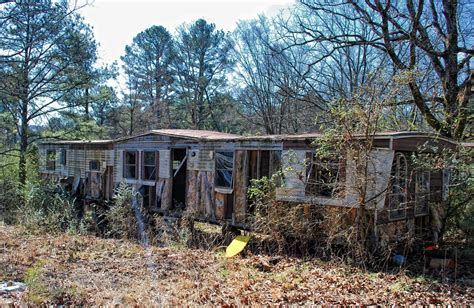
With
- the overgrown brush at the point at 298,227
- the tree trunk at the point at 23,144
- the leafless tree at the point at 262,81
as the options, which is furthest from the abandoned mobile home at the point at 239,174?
the leafless tree at the point at 262,81

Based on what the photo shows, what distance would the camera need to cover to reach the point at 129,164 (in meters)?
14.1

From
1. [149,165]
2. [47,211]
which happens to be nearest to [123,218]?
[149,165]

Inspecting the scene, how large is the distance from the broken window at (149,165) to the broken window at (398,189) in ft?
24.6

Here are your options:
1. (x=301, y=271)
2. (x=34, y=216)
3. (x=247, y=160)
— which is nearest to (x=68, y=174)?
(x=34, y=216)

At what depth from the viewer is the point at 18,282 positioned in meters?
6.77

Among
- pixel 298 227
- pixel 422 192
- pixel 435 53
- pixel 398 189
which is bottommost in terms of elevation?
pixel 298 227

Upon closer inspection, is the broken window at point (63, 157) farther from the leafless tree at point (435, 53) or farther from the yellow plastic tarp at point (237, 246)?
the leafless tree at point (435, 53)

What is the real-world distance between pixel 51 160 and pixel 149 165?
285 inches

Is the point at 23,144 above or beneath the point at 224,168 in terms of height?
above

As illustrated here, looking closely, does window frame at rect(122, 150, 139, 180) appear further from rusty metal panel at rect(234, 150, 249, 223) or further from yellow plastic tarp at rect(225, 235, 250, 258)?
yellow plastic tarp at rect(225, 235, 250, 258)

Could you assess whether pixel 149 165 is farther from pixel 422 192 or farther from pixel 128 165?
pixel 422 192

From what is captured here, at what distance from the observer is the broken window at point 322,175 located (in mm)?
8648

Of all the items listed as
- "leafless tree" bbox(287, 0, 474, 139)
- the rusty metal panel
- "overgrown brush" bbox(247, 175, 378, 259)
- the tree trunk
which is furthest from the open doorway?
the tree trunk

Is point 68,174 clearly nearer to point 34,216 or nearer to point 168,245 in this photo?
point 34,216
